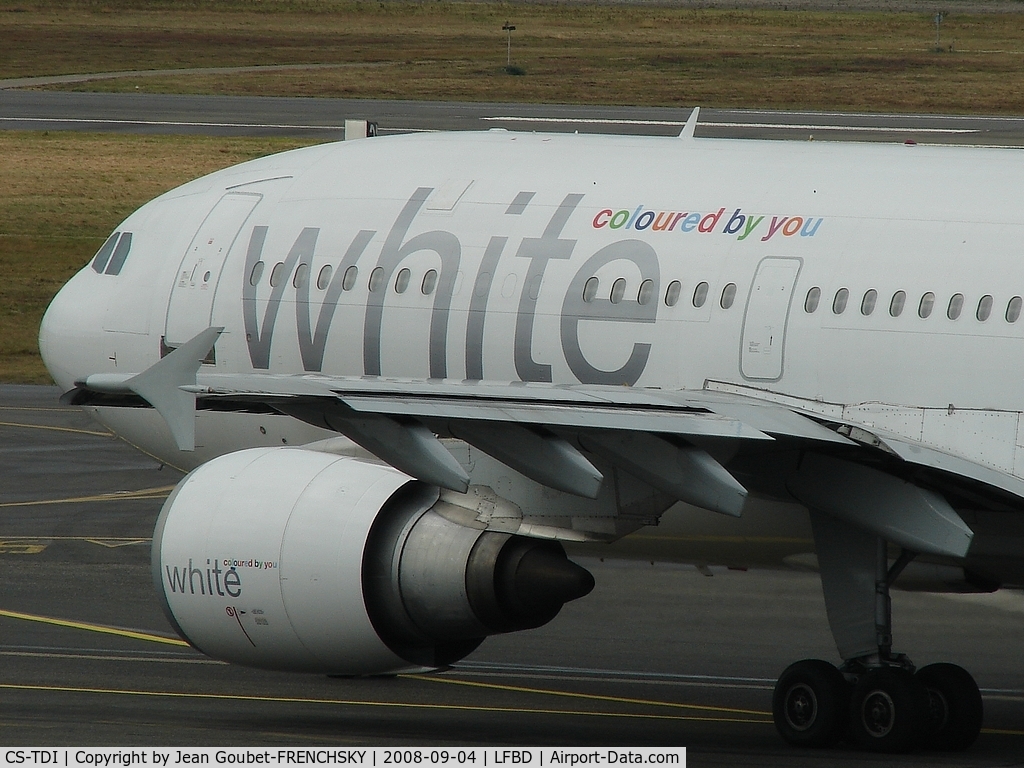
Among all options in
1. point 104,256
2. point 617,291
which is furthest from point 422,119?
point 617,291

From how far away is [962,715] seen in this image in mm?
16531

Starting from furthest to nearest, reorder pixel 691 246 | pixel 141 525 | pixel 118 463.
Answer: pixel 118 463 < pixel 141 525 < pixel 691 246

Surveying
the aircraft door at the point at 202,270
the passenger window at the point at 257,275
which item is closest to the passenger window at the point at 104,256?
the aircraft door at the point at 202,270

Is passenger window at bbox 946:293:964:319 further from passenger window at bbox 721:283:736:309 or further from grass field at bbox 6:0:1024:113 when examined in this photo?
grass field at bbox 6:0:1024:113

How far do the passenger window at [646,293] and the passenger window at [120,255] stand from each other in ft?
21.5

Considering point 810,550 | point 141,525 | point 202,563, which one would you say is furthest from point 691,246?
point 141,525

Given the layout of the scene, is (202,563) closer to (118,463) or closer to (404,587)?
(404,587)

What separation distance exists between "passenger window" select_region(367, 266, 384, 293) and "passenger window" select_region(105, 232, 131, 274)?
11.9 ft

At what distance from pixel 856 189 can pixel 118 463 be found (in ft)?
60.8

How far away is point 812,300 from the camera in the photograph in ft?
53.1

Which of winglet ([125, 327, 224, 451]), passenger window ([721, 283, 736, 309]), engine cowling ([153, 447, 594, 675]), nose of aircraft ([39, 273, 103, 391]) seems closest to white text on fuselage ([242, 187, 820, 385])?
passenger window ([721, 283, 736, 309])

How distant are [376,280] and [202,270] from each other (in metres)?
2.24

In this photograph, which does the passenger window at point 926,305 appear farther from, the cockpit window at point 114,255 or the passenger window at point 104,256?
the passenger window at point 104,256

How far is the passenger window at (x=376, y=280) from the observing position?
18391 millimetres
